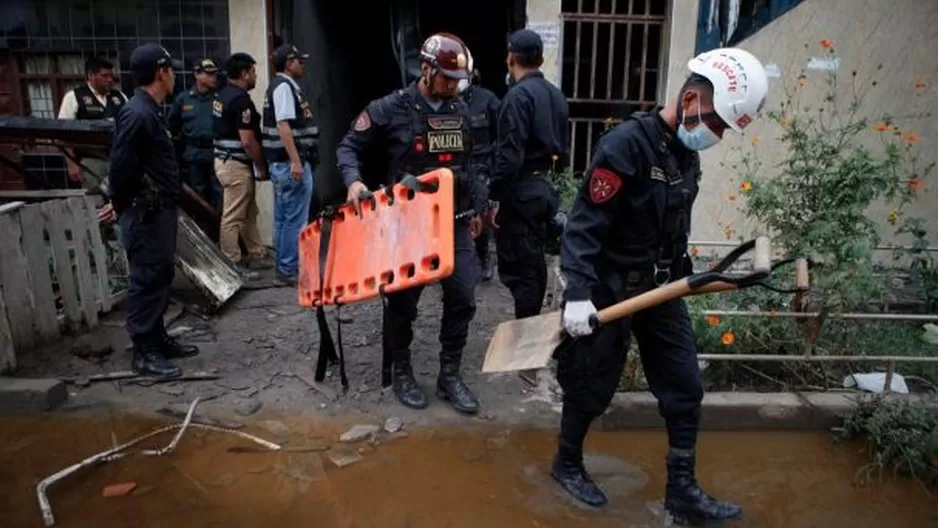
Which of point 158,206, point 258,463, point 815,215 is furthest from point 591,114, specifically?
A: point 258,463

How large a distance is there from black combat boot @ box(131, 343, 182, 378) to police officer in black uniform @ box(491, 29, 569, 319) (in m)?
2.02

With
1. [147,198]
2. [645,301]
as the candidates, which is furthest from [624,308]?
[147,198]

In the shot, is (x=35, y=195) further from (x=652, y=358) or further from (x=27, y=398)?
(x=652, y=358)

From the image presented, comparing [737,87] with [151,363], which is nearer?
[737,87]

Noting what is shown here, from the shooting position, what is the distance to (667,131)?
2.83 metres

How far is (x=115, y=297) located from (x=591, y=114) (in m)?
4.43

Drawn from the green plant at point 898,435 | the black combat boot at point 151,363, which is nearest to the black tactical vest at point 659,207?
the green plant at point 898,435

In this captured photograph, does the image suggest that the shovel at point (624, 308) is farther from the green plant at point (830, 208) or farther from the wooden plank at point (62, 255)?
the wooden plank at point (62, 255)

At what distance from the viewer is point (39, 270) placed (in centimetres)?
445

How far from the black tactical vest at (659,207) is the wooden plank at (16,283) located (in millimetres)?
3472

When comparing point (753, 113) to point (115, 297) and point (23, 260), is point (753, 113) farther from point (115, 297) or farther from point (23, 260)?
point (115, 297)

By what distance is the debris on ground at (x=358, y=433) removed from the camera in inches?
145

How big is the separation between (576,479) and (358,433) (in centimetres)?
114

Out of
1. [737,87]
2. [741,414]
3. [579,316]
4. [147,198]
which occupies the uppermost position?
[737,87]
